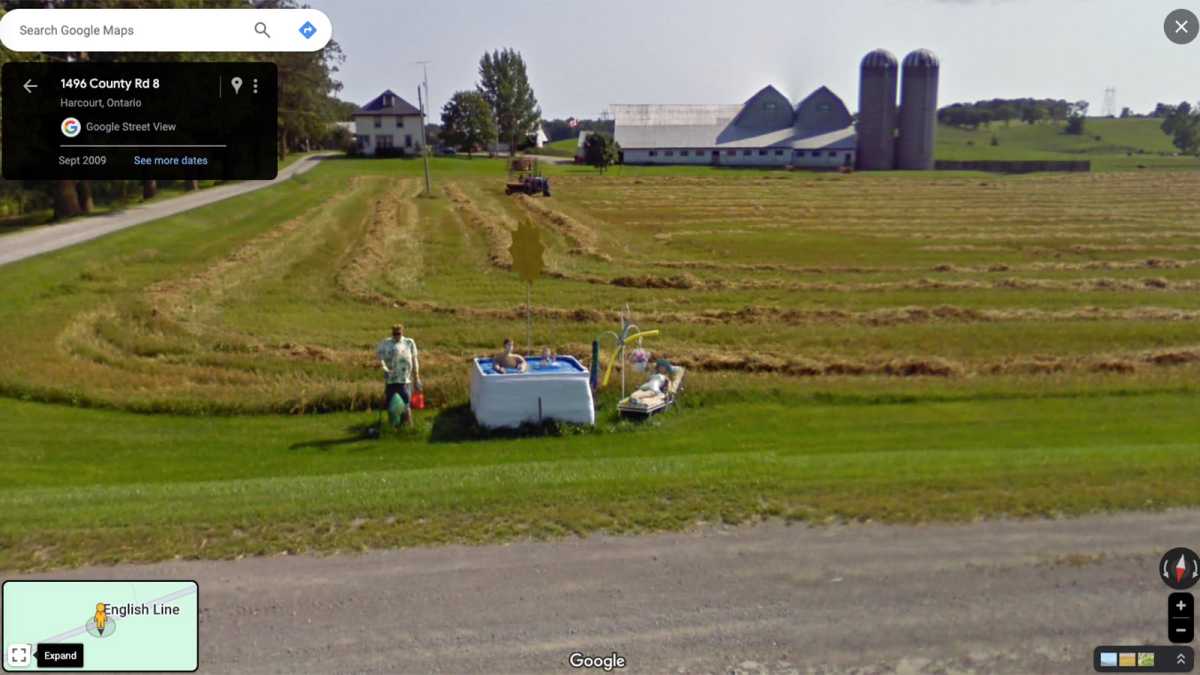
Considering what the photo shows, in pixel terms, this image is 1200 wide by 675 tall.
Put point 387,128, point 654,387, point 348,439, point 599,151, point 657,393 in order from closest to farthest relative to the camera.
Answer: point 348,439
point 657,393
point 654,387
point 387,128
point 599,151

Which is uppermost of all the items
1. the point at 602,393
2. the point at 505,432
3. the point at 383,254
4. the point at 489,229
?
the point at 489,229

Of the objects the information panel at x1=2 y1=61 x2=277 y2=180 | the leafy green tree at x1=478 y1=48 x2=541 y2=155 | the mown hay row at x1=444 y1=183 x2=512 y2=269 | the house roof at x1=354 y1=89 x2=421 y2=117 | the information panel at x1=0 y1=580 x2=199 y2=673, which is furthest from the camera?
the house roof at x1=354 y1=89 x2=421 y2=117

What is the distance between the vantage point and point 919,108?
366ft

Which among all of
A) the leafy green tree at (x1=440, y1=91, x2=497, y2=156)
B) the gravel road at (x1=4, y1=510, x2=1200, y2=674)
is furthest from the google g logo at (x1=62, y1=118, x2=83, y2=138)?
the leafy green tree at (x1=440, y1=91, x2=497, y2=156)

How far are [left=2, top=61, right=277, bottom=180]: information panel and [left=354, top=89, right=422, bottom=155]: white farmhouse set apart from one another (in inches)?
1817

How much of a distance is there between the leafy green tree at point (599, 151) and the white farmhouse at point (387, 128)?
43726 mm

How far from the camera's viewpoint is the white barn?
5084 inches

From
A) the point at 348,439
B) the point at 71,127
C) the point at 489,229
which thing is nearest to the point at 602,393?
the point at 348,439

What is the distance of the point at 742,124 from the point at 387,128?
83911mm

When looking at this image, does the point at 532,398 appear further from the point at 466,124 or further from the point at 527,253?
the point at 466,124

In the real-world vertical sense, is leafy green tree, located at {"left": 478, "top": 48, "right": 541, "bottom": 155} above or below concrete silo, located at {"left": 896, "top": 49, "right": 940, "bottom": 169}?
below

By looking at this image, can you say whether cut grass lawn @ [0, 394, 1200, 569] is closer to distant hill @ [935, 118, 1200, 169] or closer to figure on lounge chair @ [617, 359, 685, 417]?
figure on lounge chair @ [617, 359, 685, 417]

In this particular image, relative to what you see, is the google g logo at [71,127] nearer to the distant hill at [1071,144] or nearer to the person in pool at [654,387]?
the person in pool at [654,387]

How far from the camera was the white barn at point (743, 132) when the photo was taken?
424ft
